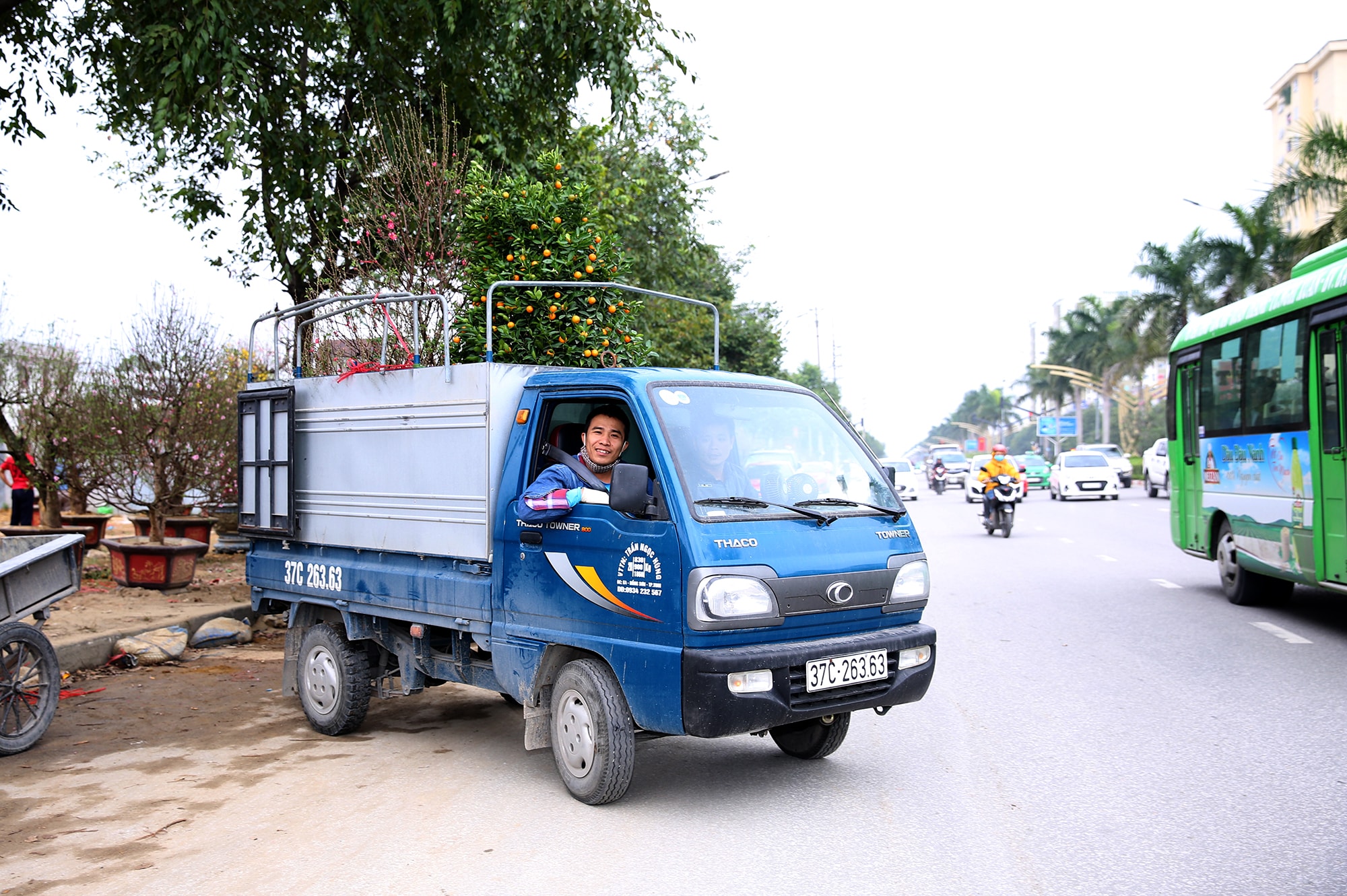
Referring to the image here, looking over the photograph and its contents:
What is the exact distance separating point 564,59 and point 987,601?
24.0 feet

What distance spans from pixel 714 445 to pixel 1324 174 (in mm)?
29578

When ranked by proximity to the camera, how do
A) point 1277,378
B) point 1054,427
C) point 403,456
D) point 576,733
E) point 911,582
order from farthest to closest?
1. point 1054,427
2. point 1277,378
3. point 403,456
4. point 911,582
5. point 576,733

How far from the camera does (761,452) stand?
5371 millimetres

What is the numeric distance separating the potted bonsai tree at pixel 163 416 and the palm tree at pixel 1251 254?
3358 centimetres

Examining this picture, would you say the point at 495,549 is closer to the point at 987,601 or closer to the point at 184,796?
the point at 184,796

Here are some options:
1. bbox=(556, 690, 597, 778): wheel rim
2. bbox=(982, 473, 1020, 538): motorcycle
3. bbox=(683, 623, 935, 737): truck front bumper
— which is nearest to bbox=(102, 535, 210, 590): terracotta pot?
bbox=(556, 690, 597, 778): wheel rim

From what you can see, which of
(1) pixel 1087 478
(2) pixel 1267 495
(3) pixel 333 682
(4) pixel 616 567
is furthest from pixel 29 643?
(1) pixel 1087 478

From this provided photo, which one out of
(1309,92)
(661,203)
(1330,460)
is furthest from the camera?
(1309,92)

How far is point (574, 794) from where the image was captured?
16.7 feet

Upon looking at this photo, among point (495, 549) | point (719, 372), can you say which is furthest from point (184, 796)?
point (719, 372)

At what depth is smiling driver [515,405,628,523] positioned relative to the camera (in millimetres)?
5160

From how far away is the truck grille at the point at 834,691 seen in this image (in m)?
4.80

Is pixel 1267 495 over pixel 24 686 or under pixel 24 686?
over

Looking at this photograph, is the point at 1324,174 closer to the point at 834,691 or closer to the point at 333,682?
the point at 834,691
